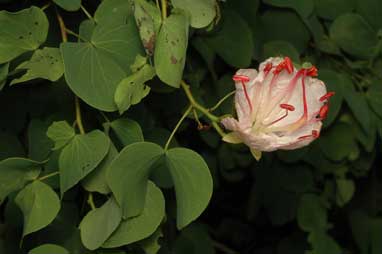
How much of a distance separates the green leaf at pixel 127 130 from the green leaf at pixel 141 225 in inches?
2.4

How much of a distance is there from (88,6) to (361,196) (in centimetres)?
76

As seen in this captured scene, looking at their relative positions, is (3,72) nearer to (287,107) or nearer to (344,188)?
(287,107)

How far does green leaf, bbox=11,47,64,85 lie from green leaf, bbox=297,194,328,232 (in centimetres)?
64

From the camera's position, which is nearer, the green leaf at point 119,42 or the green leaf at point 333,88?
the green leaf at point 119,42

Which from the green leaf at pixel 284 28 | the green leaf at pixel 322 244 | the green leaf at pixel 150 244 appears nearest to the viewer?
the green leaf at pixel 150 244

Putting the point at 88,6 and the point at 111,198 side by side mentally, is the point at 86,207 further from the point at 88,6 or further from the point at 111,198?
the point at 88,6

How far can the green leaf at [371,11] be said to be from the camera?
115 centimetres

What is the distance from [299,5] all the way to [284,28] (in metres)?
0.08

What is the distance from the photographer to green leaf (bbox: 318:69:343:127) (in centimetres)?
113

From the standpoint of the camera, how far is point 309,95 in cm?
77

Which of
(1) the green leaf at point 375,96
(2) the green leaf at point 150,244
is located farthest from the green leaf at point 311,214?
(2) the green leaf at point 150,244

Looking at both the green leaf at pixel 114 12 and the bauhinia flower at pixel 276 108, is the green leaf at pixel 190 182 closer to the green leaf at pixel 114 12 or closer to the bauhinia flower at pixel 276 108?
the bauhinia flower at pixel 276 108

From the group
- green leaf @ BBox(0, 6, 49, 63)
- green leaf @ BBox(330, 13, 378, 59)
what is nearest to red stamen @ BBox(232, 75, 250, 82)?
green leaf @ BBox(0, 6, 49, 63)

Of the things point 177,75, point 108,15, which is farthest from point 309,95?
point 108,15
